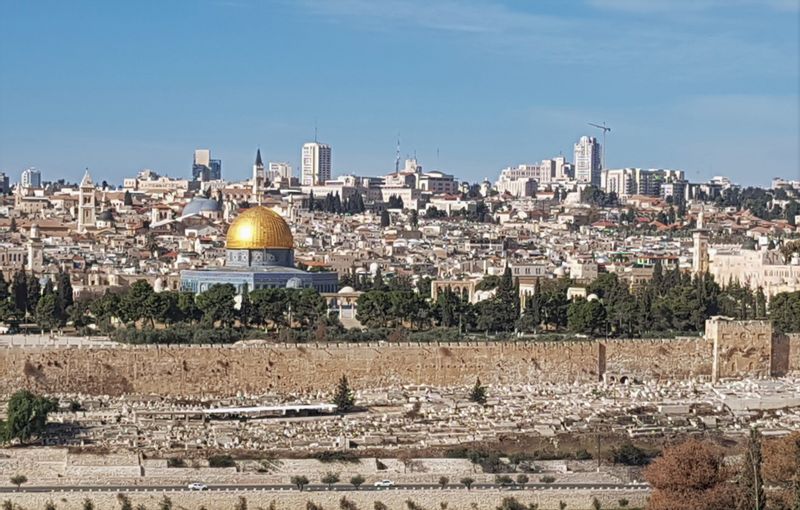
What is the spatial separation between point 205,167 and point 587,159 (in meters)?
34.2

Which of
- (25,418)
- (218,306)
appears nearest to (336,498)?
(25,418)

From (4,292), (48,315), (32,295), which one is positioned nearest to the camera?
(48,315)

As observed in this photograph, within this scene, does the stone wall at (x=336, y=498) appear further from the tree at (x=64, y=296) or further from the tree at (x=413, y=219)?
the tree at (x=413, y=219)

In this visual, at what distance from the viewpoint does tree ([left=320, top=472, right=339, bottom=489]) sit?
26891 millimetres

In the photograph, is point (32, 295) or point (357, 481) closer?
point (357, 481)

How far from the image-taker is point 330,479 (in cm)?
2692

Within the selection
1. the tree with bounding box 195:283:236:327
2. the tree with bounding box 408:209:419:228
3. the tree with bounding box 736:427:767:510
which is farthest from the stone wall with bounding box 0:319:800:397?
the tree with bounding box 408:209:419:228

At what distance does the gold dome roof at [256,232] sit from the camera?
50906mm

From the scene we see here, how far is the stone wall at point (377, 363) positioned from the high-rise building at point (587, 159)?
390ft

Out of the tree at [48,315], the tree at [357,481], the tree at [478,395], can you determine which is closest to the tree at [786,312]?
the tree at [478,395]

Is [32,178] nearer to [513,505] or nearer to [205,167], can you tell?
[205,167]

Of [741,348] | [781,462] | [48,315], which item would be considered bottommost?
A: [781,462]

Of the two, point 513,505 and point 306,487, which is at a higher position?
point 306,487

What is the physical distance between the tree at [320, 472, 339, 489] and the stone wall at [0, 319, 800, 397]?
9.39 meters
